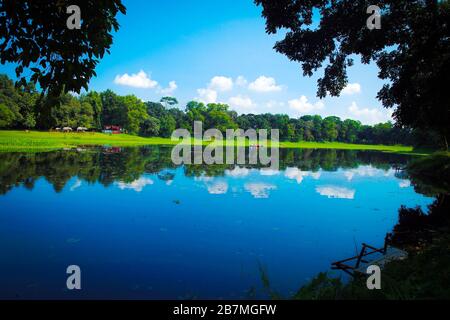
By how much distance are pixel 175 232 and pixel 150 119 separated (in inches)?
3982

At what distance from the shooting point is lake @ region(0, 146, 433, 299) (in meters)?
9.06

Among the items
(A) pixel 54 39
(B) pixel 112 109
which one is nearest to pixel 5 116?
(B) pixel 112 109

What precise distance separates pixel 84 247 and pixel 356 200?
18683 mm

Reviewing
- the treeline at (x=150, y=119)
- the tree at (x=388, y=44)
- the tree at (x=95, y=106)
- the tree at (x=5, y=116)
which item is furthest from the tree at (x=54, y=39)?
the tree at (x=95, y=106)

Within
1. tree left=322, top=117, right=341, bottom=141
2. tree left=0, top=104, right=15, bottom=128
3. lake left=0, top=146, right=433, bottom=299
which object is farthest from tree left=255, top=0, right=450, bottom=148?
tree left=322, top=117, right=341, bottom=141

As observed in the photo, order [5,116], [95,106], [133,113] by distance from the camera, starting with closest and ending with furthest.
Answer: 1. [5,116]
2. [95,106]
3. [133,113]

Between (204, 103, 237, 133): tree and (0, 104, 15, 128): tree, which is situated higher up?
(204, 103, 237, 133): tree

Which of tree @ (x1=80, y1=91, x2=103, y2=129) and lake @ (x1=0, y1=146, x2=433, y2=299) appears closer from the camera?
lake @ (x1=0, y1=146, x2=433, y2=299)

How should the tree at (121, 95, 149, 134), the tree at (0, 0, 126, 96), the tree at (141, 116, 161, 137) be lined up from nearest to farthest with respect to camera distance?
the tree at (0, 0, 126, 96) → the tree at (121, 95, 149, 134) → the tree at (141, 116, 161, 137)

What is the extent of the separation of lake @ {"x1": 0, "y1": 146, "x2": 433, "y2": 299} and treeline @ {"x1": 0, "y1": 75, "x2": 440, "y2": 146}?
6.10 m

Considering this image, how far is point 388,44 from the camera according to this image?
11.5m

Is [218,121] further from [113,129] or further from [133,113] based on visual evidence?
[113,129]

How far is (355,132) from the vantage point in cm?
16138

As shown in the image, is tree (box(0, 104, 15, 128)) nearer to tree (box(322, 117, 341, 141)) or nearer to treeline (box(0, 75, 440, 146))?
treeline (box(0, 75, 440, 146))
